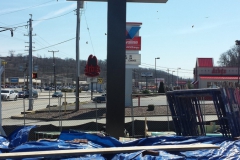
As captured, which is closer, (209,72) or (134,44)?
(134,44)

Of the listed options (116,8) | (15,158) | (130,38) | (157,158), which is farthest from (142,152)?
(130,38)

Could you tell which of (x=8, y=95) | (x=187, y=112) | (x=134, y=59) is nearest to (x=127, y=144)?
(x=187, y=112)

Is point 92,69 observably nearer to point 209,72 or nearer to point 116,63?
point 116,63

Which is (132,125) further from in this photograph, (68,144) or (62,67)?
(62,67)

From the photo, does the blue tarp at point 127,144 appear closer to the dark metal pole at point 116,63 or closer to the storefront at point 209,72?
the dark metal pole at point 116,63

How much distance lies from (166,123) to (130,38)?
48.1ft

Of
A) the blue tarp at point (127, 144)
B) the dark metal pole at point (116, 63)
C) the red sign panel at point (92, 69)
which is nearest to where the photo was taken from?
the blue tarp at point (127, 144)

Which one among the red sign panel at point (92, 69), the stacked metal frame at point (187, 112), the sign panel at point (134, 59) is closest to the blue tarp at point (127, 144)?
the stacked metal frame at point (187, 112)

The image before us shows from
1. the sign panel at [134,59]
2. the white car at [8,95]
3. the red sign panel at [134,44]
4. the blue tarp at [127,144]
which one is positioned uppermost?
the red sign panel at [134,44]

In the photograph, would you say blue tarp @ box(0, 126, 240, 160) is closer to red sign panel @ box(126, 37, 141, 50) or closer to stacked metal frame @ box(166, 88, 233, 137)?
stacked metal frame @ box(166, 88, 233, 137)

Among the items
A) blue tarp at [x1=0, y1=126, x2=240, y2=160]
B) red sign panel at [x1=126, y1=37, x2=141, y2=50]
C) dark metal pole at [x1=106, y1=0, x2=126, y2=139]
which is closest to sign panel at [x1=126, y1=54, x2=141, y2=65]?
red sign panel at [x1=126, y1=37, x2=141, y2=50]

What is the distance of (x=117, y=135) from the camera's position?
984 cm

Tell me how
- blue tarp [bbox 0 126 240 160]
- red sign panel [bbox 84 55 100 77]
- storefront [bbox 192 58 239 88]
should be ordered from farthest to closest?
1. storefront [bbox 192 58 239 88]
2. red sign panel [bbox 84 55 100 77]
3. blue tarp [bbox 0 126 240 160]

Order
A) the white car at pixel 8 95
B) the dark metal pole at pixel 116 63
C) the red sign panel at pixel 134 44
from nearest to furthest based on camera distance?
the dark metal pole at pixel 116 63 < the red sign panel at pixel 134 44 < the white car at pixel 8 95
